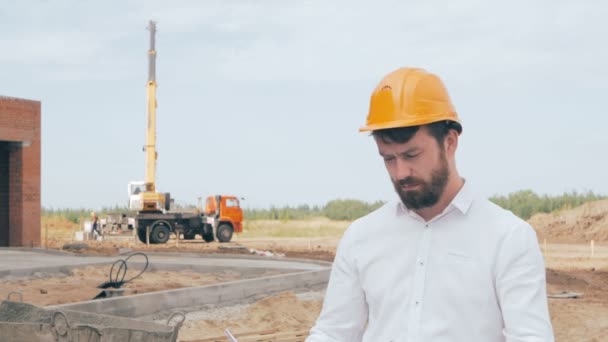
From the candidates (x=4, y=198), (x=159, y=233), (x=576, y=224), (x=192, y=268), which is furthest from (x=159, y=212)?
(x=576, y=224)

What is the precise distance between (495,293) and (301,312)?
10.3 meters

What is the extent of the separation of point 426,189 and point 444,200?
9cm

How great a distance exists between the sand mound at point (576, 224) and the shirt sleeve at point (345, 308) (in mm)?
44822

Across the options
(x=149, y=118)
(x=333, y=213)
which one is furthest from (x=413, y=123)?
(x=333, y=213)

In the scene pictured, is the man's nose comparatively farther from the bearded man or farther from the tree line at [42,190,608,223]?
the tree line at [42,190,608,223]

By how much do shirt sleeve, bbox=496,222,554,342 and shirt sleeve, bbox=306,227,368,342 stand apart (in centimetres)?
47

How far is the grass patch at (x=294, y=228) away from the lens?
177ft

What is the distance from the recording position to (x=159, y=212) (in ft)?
121

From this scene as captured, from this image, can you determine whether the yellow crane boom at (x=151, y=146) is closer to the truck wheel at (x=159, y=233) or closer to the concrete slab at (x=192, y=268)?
the truck wheel at (x=159, y=233)

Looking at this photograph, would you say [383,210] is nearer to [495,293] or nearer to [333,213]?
[495,293]

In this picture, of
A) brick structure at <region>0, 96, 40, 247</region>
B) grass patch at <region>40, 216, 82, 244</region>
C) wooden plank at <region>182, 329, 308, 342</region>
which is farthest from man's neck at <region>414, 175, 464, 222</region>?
grass patch at <region>40, 216, 82, 244</region>

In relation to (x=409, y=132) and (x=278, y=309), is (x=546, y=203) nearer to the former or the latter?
(x=278, y=309)

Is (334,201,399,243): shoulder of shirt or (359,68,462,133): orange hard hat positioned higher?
(359,68,462,133): orange hard hat

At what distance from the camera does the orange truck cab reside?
36688 millimetres
